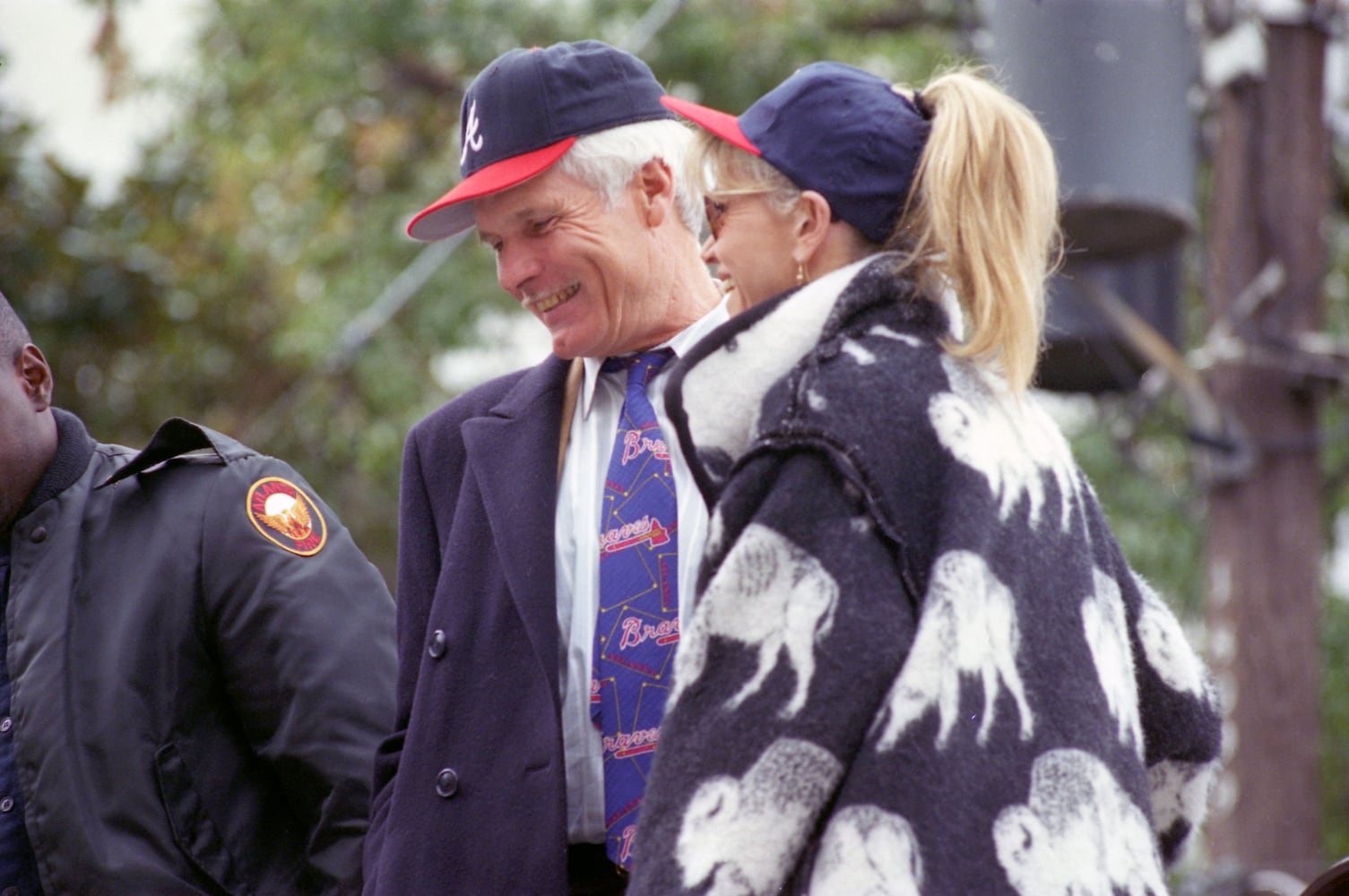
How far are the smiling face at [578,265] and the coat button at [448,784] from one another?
0.62 meters

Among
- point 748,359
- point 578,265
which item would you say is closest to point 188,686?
point 578,265

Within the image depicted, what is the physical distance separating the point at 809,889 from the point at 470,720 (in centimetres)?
69

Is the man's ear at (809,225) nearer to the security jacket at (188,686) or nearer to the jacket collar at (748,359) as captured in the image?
the jacket collar at (748,359)

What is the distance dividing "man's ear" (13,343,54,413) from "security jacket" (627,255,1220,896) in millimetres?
1219

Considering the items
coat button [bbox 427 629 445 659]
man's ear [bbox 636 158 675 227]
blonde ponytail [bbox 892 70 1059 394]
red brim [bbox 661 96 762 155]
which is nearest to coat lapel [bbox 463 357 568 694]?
coat button [bbox 427 629 445 659]

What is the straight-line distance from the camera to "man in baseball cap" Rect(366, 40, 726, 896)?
2.46 meters

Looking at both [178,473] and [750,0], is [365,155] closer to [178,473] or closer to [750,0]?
[750,0]

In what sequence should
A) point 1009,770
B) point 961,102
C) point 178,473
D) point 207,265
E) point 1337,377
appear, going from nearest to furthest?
point 1009,770
point 961,102
point 178,473
point 1337,377
point 207,265

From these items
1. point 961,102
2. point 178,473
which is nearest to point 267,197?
point 178,473

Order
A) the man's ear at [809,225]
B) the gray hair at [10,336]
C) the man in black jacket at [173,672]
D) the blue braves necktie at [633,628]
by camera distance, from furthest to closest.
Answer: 1. the gray hair at [10,336]
2. the man in black jacket at [173,672]
3. the blue braves necktie at [633,628]
4. the man's ear at [809,225]

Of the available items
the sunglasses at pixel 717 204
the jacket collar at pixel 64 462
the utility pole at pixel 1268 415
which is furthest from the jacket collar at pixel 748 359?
the utility pole at pixel 1268 415

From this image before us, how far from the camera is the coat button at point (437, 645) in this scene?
2.54 meters

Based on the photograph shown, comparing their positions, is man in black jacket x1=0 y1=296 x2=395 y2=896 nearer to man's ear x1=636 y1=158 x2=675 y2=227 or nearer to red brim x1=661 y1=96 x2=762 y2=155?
man's ear x1=636 y1=158 x2=675 y2=227

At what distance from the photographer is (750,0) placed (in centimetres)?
1204
